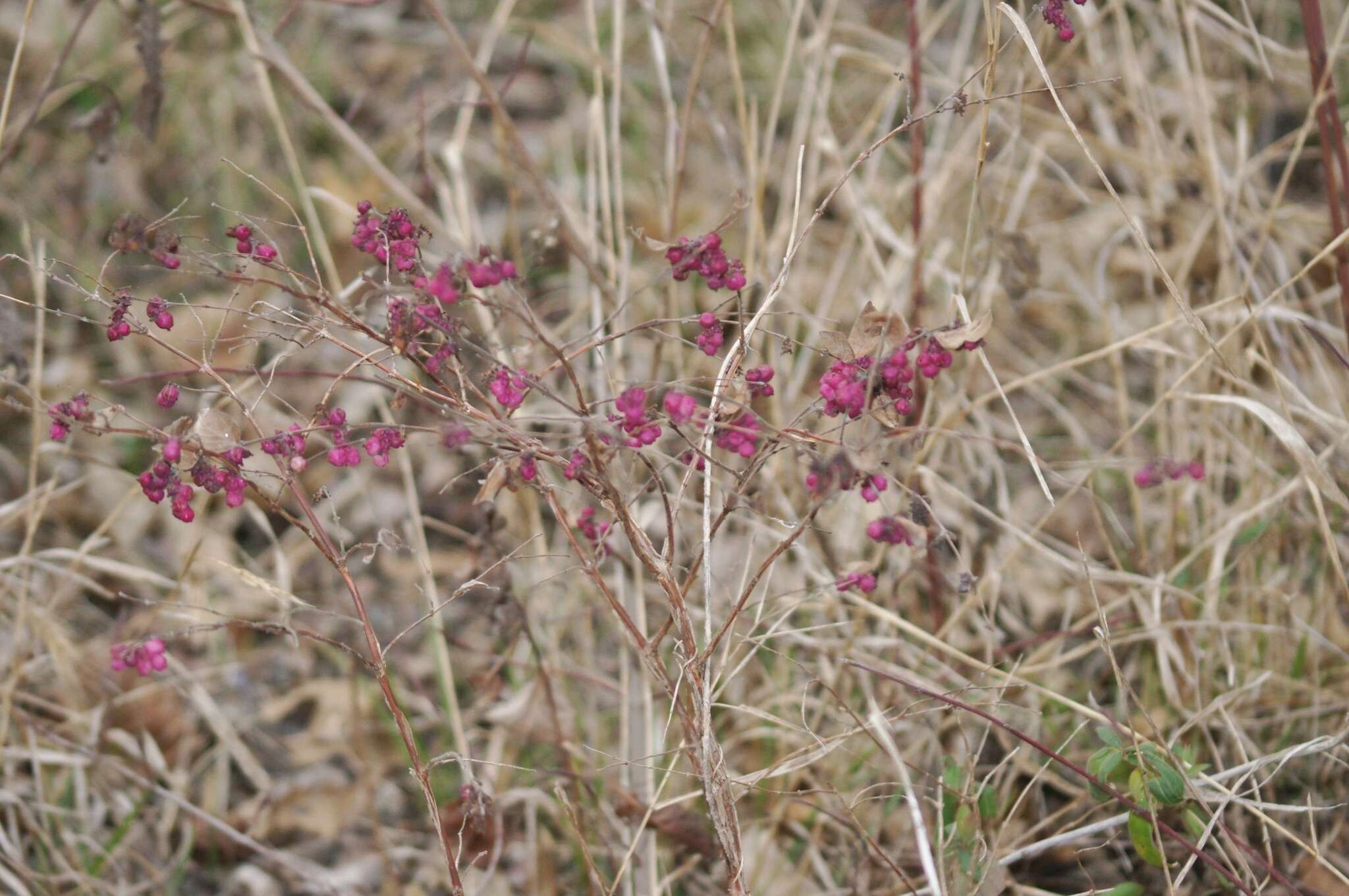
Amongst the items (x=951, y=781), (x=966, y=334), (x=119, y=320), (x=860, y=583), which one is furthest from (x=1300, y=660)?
(x=119, y=320)

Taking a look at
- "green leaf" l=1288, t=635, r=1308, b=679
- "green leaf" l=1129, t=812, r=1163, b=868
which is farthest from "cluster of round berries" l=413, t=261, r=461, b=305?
"green leaf" l=1288, t=635, r=1308, b=679

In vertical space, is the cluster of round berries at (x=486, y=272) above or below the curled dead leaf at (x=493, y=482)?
above

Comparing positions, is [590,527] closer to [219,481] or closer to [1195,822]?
[219,481]

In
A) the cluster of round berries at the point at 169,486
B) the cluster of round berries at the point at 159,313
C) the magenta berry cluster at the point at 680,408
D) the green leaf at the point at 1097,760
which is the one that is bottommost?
the green leaf at the point at 1097,760

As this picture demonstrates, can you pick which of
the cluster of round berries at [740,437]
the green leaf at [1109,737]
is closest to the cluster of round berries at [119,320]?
the cluster of round berries at [740,437]

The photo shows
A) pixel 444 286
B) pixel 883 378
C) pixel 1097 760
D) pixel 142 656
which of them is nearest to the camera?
pixel 444 286

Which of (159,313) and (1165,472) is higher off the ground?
(159,313)

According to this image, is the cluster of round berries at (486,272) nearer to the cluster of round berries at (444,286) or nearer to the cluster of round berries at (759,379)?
the cluster of round berries at (444,286)
